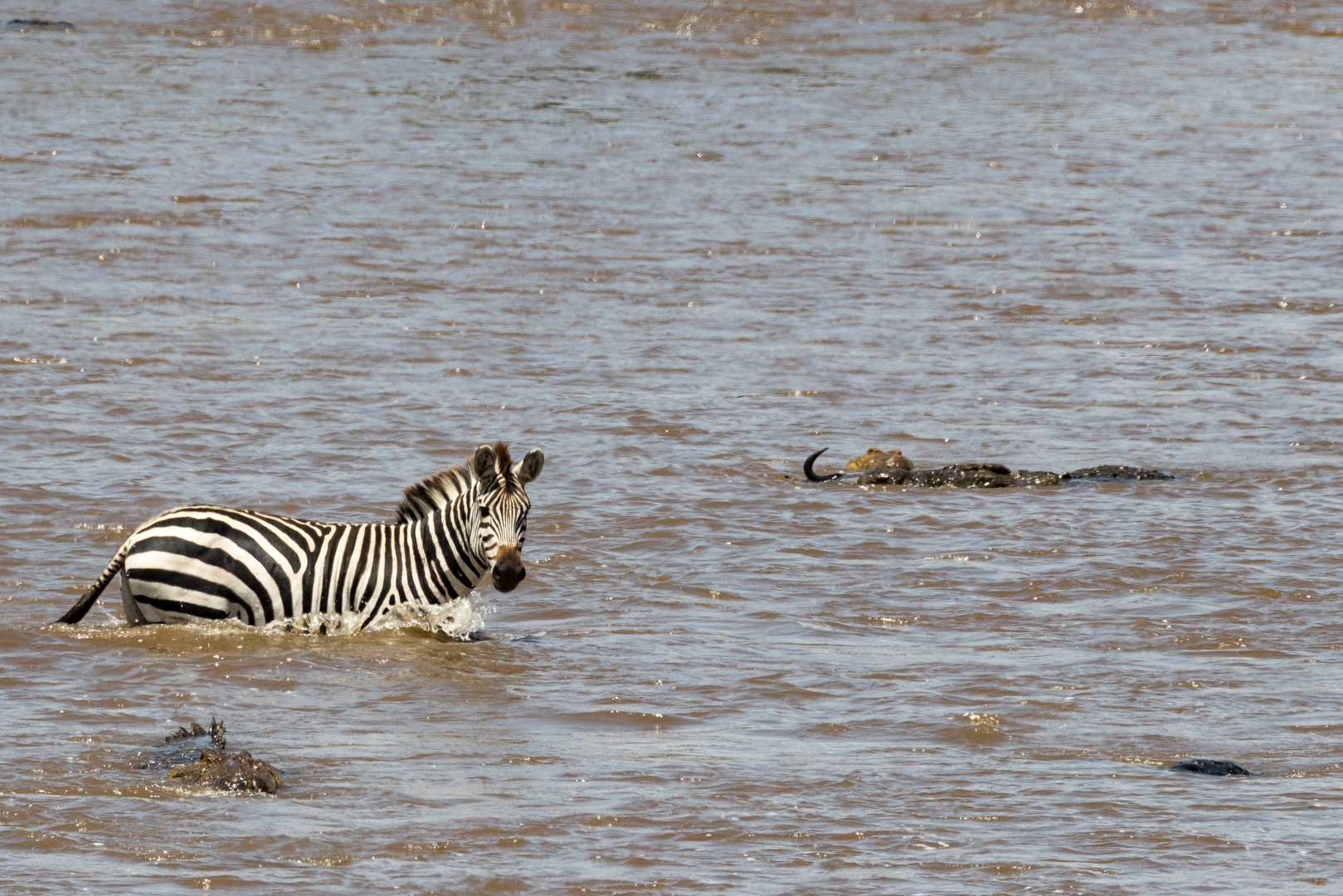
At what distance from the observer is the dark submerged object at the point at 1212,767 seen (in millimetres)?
8039

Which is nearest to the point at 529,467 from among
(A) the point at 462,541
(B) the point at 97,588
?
(A) the point at 462,541

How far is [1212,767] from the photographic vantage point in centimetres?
808

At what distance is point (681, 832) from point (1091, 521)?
5374mm

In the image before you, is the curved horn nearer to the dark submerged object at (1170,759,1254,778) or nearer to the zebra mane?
the zebra mane

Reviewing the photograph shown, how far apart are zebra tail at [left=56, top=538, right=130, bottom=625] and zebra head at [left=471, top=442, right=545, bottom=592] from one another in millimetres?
1470

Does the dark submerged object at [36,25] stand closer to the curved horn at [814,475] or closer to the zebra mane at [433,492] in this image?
the curved horn at [814,475]

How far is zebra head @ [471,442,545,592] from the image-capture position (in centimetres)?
923

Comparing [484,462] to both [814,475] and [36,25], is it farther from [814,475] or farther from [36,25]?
[36,25]

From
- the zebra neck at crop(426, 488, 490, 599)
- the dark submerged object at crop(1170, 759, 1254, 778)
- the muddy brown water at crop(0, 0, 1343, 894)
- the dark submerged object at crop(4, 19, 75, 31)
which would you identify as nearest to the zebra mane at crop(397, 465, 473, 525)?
the zebra neck at crop(426, 488, 490, 599)

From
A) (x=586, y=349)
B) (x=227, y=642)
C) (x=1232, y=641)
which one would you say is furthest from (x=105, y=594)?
(x=586, y=349)

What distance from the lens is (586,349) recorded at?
16.2 m

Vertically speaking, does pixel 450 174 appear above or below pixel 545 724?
above

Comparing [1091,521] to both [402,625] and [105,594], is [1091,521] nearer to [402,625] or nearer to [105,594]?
[402,625]

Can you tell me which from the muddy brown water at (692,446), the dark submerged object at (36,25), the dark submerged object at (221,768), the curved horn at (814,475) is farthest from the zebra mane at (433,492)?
the dark submerged object at (36,25)
